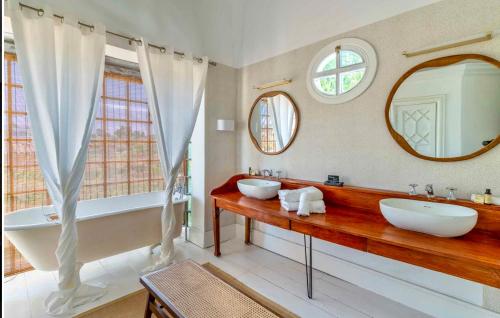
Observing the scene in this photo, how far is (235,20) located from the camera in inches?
114

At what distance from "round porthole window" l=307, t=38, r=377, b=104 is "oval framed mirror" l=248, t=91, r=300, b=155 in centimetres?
34

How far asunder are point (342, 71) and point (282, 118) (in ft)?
2.67

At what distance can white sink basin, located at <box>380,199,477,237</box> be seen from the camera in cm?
141

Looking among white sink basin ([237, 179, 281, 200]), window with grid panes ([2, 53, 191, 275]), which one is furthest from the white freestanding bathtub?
white sink basin ([237, 179, 281, 200])

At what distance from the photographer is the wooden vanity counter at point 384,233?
1.29 metres

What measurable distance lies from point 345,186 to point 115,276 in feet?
8.01

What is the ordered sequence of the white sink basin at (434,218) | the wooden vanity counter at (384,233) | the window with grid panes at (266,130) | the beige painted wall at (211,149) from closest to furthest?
1. the wooden vanity counter at (384,233)
2. the white sink basin at (434,218)
3. the window with grid panes at (266,130)
4. the beige painted wall at (211,149)

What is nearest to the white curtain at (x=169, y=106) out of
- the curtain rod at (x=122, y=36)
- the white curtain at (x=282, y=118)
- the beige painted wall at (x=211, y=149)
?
the curtain rod at (x=122, y=36)

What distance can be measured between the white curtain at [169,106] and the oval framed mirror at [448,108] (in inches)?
78.8

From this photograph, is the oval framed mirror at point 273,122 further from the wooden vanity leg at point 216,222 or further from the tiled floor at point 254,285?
the tiled floor at point 254,285

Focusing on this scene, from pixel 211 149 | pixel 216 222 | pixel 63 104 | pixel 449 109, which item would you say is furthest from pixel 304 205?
pixel 63 104

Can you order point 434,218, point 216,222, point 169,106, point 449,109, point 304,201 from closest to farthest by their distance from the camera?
point 434,218 → point 449,109 → point 304,201 → point 169,106 → point 216,222

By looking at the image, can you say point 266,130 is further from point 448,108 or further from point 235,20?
point 448,108

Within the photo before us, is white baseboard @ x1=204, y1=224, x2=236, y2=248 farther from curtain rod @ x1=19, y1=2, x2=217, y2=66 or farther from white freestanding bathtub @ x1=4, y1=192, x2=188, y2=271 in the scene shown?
curtain rod @ x1=19, y1=2, x2=217, y2=66
